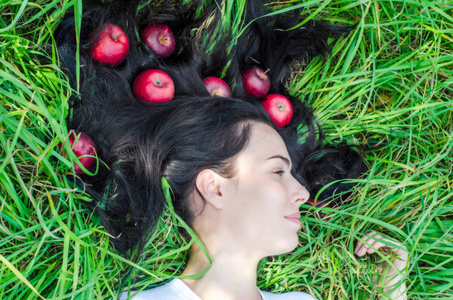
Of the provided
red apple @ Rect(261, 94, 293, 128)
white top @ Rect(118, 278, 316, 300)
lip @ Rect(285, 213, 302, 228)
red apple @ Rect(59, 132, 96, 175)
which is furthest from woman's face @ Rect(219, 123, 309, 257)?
red apple @ Rect(59, 132, 96, 175)

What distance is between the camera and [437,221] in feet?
8.48

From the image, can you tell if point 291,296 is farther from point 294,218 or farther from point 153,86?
point 153,86

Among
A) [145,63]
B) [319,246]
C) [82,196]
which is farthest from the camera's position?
[319,246]

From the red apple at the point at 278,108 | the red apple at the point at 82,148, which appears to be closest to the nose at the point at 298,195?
the red apple at the point at 278,108

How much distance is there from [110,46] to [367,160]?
1.55 m

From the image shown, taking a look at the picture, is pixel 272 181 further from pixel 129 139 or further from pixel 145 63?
pixel 145 63

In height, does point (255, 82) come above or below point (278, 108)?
above

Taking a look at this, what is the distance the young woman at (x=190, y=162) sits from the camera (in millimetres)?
2150

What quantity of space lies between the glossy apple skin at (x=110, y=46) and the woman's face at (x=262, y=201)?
779mm

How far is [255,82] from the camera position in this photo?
2639 mm

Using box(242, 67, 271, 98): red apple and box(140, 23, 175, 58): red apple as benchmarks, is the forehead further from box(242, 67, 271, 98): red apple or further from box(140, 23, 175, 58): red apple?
box(140, 23, 175, 58): red apple

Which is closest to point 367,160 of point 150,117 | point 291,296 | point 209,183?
point 291,296

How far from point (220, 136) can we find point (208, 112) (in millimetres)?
139

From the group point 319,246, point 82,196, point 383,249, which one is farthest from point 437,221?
point 82,196
